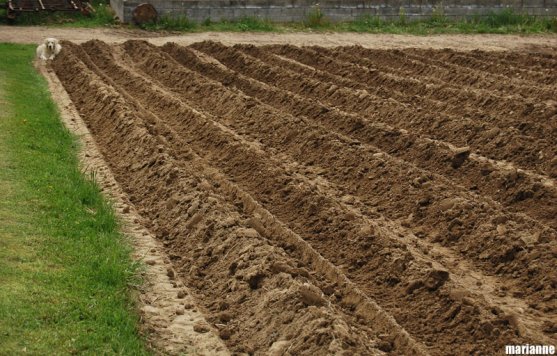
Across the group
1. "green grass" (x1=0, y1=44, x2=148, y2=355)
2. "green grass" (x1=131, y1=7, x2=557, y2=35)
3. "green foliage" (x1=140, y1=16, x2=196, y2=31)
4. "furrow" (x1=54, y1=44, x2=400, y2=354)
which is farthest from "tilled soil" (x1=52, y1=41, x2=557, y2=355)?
"green grass" (x1=131, y1=7, x2=557, y2=35)

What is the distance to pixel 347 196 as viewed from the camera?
1039 cm

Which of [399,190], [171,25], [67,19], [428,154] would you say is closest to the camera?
[399,190]

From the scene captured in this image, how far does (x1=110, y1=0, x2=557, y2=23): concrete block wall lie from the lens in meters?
26.3

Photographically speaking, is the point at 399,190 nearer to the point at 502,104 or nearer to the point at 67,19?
the point at 502,104

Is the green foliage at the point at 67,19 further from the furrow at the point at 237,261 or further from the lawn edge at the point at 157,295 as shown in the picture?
the lawn edge at the point at 157,295

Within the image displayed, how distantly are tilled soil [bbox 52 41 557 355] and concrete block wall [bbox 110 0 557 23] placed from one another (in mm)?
8455

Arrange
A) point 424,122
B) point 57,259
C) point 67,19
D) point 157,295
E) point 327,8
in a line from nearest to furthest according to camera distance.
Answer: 1. point 157,295
2. point 57,259
3. point 424,122
4. point 67,19
5. point 327,8

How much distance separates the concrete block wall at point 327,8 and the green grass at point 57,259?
14.2 m

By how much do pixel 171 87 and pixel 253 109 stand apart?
10.5 feet

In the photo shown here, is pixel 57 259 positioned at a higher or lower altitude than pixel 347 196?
higher

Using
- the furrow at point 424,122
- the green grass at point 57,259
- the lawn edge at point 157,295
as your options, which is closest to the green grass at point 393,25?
the furrow at point 424,122

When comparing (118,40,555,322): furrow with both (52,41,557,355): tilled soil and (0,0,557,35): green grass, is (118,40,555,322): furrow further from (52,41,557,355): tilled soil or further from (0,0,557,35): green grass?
(0,0,557,35): green grass

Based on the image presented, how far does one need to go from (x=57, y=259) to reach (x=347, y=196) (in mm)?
3636

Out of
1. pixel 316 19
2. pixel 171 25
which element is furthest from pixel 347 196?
pixel 316 19
